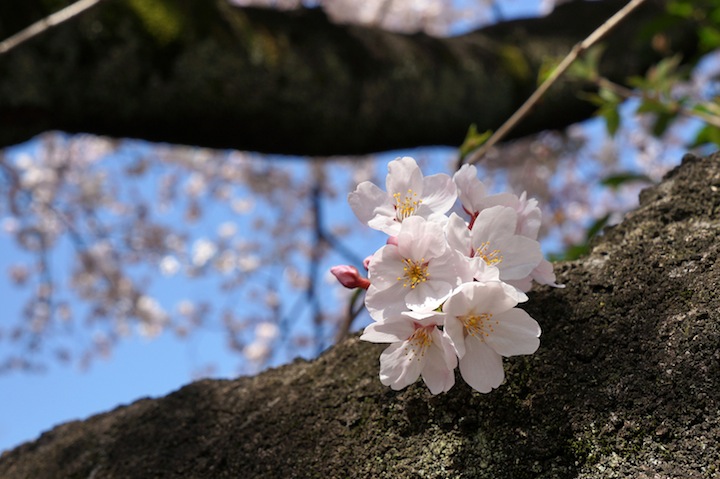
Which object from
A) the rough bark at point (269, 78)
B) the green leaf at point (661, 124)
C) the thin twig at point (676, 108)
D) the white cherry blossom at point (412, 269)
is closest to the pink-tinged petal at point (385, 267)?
the white cherry blossom at point (412, 269)

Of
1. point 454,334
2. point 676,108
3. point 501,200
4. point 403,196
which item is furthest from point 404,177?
point 676,108

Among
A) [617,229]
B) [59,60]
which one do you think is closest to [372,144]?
[59,60]

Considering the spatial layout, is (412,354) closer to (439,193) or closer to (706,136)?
(439,193)

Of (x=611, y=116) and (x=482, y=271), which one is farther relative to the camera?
(x=611, y=116)

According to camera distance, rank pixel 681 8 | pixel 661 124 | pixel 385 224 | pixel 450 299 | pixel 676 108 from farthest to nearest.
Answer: pixel 661 124 → pixel 681 8 → pixel 676 108 → pixel 385 224 → pixel 450 299

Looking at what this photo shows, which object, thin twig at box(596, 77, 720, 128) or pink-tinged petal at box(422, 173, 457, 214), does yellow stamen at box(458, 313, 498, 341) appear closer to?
pink-tinged petal at box(422, 173, 457, 214)

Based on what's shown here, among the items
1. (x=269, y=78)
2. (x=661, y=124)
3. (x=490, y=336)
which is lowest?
(x=661, y=124)

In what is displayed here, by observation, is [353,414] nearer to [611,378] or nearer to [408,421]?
[408,421]
